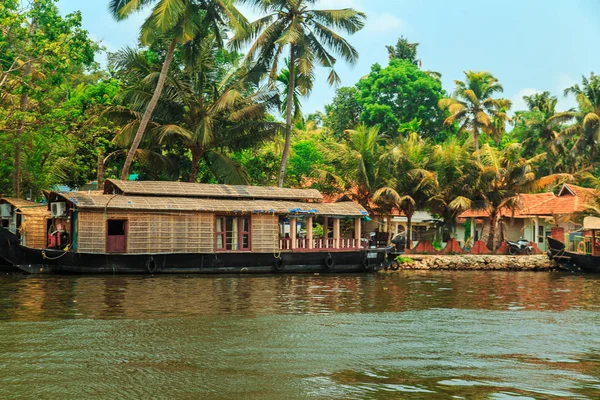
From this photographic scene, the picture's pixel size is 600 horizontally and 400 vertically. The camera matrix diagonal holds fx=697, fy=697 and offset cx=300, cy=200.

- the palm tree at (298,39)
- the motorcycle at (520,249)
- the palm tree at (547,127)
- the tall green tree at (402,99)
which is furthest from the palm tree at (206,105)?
the palm tree at (547,127)

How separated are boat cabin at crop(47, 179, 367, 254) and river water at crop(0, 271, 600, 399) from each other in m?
3.57

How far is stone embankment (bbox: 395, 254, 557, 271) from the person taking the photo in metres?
27.7

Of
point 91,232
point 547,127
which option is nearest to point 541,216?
point 547,127

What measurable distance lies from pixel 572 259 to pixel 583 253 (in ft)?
1.56

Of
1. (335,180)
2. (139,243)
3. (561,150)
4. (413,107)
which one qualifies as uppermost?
(413,107)

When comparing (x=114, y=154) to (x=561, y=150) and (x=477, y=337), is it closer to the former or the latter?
(x=477, y=337)

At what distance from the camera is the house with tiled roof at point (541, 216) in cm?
3128

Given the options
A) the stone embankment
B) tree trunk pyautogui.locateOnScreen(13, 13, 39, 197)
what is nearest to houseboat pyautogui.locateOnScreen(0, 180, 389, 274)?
tree trunk pyautogui.locateOnScreen(13, 13, 39, 197)

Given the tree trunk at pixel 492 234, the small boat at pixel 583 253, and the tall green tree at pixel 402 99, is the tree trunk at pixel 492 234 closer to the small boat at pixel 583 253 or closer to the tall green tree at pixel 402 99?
the small boat at pixel 583 253

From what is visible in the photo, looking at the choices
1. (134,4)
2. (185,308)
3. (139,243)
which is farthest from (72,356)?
(134,4)

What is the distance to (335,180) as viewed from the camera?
1207 inches

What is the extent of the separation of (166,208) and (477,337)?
12300 mm

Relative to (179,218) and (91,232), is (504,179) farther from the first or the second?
(91,232)

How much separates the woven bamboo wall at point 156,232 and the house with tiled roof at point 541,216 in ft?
48.0
